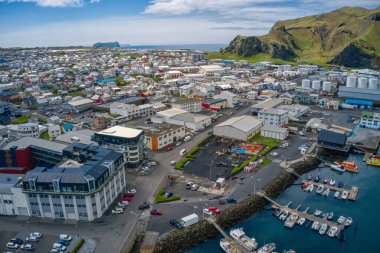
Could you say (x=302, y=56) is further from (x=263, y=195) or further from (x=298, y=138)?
(x=263, y=195)

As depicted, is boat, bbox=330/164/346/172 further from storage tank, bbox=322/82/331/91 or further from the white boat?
storage tank, bbox=322/82/331/91

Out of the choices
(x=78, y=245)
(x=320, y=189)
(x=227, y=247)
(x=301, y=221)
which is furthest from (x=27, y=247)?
(x=320, y=189)

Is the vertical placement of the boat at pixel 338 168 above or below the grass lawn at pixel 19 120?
below

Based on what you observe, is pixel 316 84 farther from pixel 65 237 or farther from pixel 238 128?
pixel 65 237

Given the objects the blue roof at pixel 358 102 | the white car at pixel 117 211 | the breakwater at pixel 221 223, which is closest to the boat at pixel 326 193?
the breakwater at pixel 221 223

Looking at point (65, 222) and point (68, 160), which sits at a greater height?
point (68, 160)

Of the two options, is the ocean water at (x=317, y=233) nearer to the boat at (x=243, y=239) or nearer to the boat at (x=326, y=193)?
the boat at (x=326, y=193)

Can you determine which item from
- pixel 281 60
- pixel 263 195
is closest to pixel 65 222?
pixel 263 195
